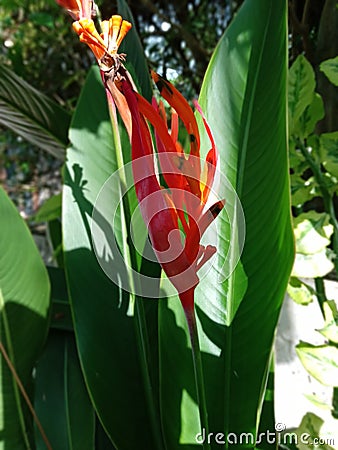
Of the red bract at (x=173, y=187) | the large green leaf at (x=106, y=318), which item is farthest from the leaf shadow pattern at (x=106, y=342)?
the red bract at (x=173, y=187)

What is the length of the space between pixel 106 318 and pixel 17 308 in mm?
97

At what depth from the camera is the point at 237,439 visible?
444 mm

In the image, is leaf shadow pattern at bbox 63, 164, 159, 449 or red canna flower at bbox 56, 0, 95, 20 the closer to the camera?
red canna flower at bbox 56, 0, 95, 20

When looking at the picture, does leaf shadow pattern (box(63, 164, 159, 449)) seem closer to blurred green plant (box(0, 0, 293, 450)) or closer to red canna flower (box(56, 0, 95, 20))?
blurred green plant (box(0, 0, 293, 450))

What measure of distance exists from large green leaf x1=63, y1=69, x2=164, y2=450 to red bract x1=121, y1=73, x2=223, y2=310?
0.65 ft

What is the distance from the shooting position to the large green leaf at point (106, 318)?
0.50 m

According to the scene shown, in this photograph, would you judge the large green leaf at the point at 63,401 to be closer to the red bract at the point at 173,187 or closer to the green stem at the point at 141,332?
the green stem at the point at 141,332

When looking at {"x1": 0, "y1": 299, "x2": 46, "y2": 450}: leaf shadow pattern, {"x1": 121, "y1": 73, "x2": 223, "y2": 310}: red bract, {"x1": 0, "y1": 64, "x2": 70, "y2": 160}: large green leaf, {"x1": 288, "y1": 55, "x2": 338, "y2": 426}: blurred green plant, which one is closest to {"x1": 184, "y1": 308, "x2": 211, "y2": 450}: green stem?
{"x1": 121, "y1": 73, "x2": 223, "y2": 310}: red bract

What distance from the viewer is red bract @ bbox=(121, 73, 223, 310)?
0.92ft

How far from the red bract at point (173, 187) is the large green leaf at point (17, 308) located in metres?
0.27

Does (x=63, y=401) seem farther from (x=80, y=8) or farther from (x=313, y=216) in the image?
(x=80, y=8)

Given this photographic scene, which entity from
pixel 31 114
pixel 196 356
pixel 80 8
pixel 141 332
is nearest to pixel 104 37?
pixel 80 8

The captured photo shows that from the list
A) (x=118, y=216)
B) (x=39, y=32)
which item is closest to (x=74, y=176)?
(x=118, y=216)

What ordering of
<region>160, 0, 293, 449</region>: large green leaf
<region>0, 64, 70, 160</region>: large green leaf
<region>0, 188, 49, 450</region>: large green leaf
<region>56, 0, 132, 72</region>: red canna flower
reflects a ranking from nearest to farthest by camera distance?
<region>56, 0, 132, 72</region>: red canna flower
<region>160, 0, 293, 449</region>: large green leaf
<region>0, 188, 49, 450</region>: large green leaf
<region>0, 64, 70, 160</region>: large green leaf
